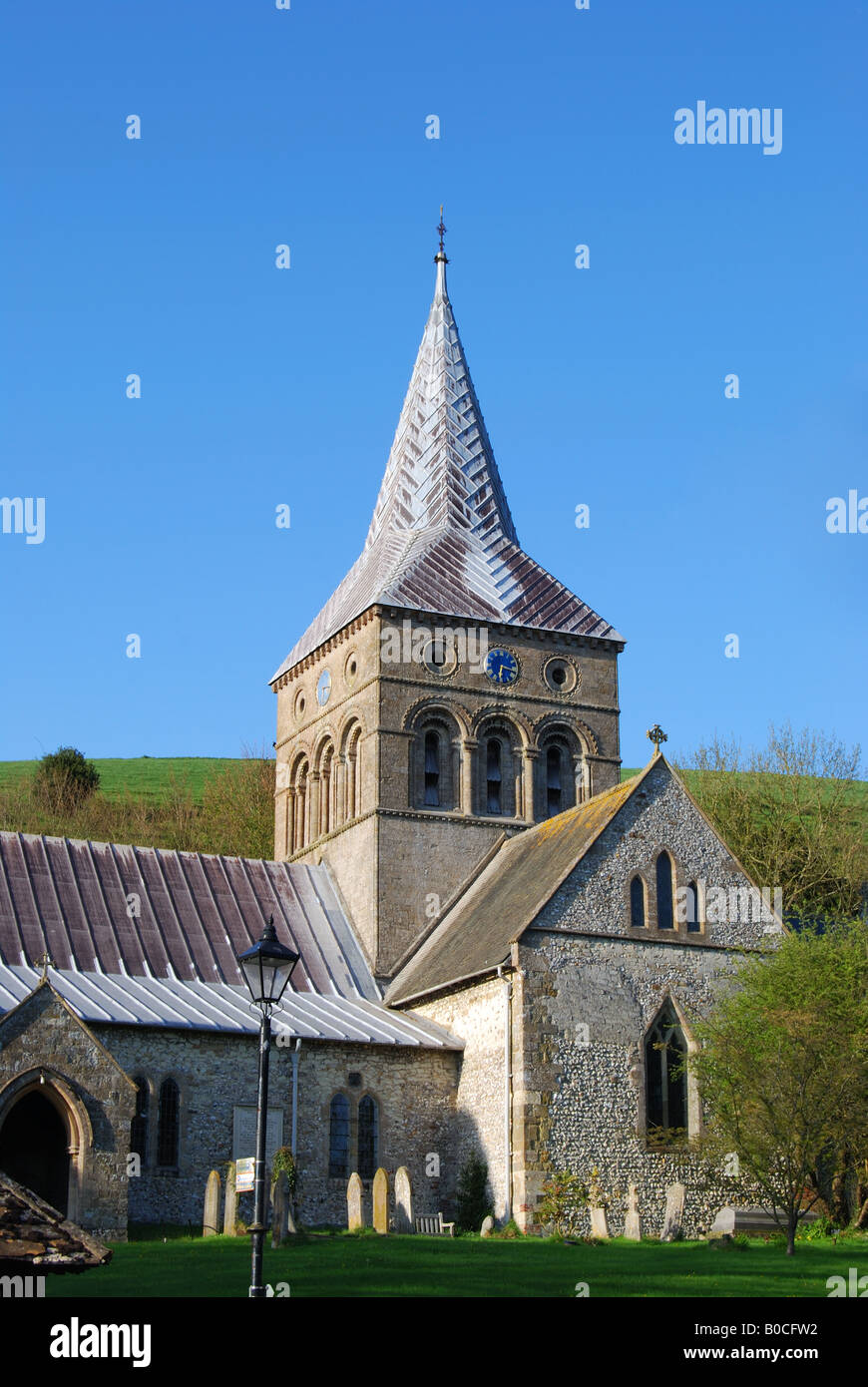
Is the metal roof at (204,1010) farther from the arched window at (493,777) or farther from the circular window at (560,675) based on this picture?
the circular window at (560,675)

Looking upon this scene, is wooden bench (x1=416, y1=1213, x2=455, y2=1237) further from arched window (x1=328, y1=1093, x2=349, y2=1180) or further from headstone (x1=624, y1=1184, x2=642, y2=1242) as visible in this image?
headstone (x1=624, y1=1184, x2=642, y2=1242)

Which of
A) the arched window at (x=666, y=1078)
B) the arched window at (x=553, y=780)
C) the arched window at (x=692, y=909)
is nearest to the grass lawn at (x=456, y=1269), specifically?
the arched window at (x=666, y=1078)

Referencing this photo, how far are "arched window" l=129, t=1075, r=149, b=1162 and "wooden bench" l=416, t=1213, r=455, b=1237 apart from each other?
17.7ft

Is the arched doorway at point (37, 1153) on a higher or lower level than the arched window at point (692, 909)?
lower

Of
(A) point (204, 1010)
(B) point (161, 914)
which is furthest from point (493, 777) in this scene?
(A) point (204, 1010)

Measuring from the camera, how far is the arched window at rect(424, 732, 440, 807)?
42844mm

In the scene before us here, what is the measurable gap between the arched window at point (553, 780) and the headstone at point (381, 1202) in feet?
50.6

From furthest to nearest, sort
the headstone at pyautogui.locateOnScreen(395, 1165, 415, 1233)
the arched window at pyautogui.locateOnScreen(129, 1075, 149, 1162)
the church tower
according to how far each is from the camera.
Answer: the church tower → the arched window at pyautogui.locateOnScreen(129, 1075, 149, 1162) → the headstone at pyautogui.locateOnScreen(395, 1165, 415, 1233)

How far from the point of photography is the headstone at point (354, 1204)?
29.8 meters

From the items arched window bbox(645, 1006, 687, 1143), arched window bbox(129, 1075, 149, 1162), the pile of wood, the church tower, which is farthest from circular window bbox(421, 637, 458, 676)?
the pile of wood

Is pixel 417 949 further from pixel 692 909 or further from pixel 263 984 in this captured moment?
pixel 263 984

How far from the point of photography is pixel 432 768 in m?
43.2

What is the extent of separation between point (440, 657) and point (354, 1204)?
667 inches

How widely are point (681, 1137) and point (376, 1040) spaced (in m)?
6.34
